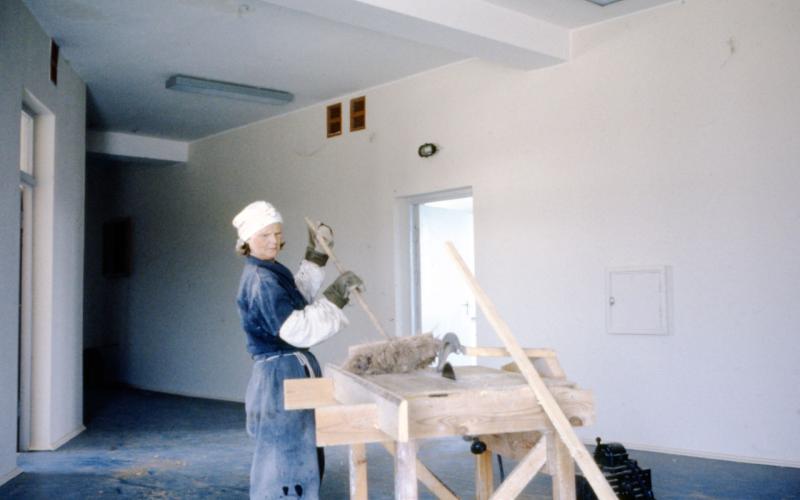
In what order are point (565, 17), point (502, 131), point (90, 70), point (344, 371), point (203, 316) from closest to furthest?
point (344, 371) < point (565, 17) < point (502, 131) < point (90, 70) < point (203, 316)

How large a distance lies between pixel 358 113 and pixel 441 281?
5.95 feet

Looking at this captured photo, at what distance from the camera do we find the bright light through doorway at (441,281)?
269 inches

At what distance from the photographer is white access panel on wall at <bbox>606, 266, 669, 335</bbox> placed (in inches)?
192

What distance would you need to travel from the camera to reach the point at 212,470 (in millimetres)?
4863

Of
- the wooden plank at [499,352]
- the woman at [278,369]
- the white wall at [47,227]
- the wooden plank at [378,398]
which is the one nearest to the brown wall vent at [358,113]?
the white wall at [47,227]

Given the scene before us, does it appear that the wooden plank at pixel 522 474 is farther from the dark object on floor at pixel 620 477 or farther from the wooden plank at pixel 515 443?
the dark object on floor at pixel 620 477

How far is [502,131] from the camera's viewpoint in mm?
5801

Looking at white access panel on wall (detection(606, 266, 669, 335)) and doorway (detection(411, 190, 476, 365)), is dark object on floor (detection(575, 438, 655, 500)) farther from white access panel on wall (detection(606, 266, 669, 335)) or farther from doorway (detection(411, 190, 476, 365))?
doorway (detection(411, 190, 476, 365))

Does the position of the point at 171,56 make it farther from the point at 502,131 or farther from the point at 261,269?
the point at 261,269

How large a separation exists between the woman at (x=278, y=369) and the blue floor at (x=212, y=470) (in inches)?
54.5

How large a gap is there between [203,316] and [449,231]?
3421 mm

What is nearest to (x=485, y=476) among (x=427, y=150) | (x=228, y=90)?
(x=427, y=150)

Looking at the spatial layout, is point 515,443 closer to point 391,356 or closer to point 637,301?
point 391,356

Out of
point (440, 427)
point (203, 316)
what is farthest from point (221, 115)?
point (440, 427)
